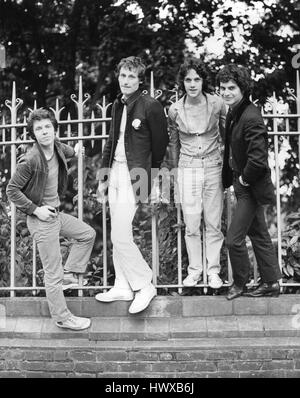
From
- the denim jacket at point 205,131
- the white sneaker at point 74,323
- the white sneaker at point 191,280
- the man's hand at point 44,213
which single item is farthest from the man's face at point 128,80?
the white sneaker at point 74,323

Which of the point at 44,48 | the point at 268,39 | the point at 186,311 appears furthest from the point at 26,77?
the point at 186,311

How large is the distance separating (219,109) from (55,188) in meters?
1.55

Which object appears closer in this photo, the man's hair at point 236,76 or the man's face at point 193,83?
the man's hair at point 236,76

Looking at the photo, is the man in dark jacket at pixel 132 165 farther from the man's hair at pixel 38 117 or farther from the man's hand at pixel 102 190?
the man's hair at pixel 38 117

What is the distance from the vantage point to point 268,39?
877cm

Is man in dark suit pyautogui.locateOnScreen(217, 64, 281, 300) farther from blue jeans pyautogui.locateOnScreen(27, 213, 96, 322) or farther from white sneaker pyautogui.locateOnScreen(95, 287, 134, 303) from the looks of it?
blue jeans pyautogui.locateOnScreen(27, 213, 96, 322)

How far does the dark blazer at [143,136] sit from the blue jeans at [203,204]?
0.30 meters

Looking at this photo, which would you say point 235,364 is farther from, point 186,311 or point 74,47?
point 74,47

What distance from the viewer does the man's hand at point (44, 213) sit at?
15.1 feet

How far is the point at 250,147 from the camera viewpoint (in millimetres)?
4555

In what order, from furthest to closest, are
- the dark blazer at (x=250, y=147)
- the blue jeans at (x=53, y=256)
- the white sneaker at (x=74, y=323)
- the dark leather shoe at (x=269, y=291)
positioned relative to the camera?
the dark leather shoe at (x=269, y=291)
the white sneaker at (x=74, y=323)
the blue jeans at (x=53, y=256)
the dark blazer at (x=250, y=147)

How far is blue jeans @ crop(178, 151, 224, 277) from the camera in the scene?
4914 millimetres

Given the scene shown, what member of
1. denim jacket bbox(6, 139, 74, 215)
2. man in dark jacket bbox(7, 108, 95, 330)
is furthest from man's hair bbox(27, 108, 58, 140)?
denim jacket bbox(6, 139, 74, 215)

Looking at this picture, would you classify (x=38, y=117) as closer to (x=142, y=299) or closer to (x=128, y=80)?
(x=128, y=80)
